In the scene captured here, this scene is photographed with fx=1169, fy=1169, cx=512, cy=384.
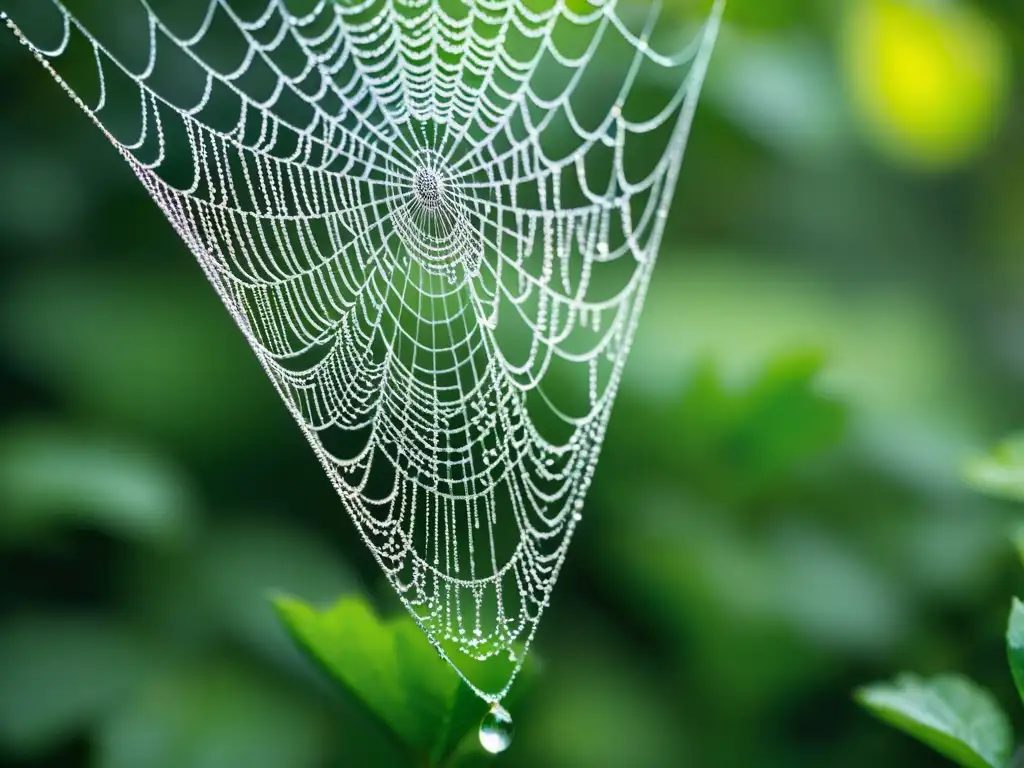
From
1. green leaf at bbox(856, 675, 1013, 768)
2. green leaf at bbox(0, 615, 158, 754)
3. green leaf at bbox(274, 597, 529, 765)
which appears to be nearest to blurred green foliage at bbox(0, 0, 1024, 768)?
green leaf at bbox(0, 615, 158, 754)

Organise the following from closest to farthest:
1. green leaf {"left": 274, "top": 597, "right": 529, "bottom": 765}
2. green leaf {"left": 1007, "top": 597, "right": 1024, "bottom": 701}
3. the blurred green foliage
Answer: green leaf {"left": 1007, "top": 597, "right": 1024, "bottom": 701} → green leaf {"left": 274, "top": 597, "right": 529, "bottom": 765} → the blurred green foliage

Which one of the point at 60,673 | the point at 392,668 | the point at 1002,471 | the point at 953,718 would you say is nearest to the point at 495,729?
the point at 392,668

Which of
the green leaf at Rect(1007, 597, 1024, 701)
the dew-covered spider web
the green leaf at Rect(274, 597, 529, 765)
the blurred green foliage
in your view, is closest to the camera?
the green leaf at Rect(1007, 597, 1024, 701)

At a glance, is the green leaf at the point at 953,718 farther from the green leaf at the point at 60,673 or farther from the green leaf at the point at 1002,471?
the green leaf at the point at 60,673

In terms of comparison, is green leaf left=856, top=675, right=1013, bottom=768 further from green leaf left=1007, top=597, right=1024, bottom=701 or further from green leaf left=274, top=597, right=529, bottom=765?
green leaf left=274, top=597, right=529, bottom=765

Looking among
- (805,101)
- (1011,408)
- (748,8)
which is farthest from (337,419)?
(1011,408)

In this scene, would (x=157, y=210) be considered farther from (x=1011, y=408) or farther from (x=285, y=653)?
(x=1011, y=408)
